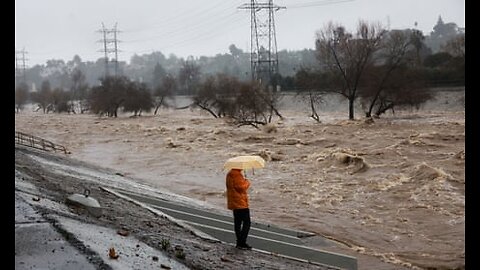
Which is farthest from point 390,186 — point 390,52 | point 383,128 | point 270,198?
point 390,52

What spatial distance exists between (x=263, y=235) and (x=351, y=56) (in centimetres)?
4868

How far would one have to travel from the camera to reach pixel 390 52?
56.0 metres

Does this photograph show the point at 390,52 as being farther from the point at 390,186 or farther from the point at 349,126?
the point at 390,186

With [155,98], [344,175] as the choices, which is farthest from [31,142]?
[155,98]

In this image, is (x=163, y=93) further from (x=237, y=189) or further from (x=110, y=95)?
(x=237, y=189)

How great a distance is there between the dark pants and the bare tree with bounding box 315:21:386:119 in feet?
153

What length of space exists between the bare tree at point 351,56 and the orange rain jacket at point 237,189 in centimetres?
4691

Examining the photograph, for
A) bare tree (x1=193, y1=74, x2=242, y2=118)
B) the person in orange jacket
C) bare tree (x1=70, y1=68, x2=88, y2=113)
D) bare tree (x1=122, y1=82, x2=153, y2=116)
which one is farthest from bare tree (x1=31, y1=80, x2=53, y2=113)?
the person in orange jacket

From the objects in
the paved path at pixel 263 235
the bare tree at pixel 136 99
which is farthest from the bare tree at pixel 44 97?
the paved path at pixel 263 235

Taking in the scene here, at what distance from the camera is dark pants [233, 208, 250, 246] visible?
9703mm

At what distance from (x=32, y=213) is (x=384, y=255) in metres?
7.48

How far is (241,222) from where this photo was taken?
9.94 m

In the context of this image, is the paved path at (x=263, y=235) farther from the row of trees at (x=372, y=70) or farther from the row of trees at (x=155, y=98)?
the row of trees at (x=372, y=70)

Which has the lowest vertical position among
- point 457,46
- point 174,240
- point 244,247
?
point 244,247
